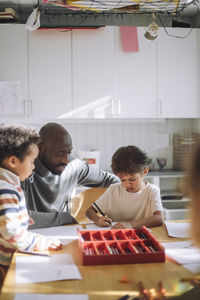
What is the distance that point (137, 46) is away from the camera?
12.1 feet

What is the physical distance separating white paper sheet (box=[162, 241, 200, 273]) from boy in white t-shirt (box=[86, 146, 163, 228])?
32cm

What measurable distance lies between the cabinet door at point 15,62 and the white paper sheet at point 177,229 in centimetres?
217

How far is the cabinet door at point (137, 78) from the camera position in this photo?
371 cm

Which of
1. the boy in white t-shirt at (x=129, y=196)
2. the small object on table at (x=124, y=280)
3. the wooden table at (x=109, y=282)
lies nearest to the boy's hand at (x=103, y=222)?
the boy in white t-shirt at (x=129, y=196)

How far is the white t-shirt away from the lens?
2.04 m

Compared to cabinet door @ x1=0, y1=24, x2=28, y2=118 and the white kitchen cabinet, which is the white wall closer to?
the white kitchen cabinet

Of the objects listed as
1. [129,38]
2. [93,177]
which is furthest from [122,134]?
[93,177]

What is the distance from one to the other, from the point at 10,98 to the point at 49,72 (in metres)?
0.45

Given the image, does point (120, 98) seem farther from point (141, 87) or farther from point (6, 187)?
point (6, 187)

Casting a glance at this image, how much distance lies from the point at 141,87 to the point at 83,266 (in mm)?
2645

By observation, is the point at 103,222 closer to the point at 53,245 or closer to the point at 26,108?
the point at 53,245

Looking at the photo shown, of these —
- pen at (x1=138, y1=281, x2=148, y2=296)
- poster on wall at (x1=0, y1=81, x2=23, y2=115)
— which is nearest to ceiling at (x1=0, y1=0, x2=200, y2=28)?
poster on wall at (x1=0, y1=81, x2=23, y2=115)

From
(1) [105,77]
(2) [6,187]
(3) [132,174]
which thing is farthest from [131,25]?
(2) [6,187]

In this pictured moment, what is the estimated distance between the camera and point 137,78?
373 cm
